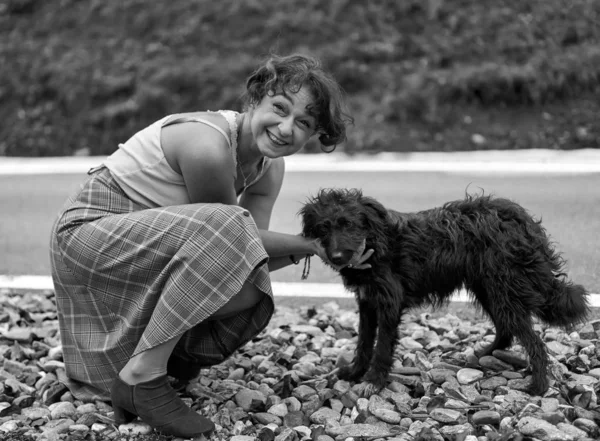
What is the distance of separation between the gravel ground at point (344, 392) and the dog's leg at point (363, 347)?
0.26 ft

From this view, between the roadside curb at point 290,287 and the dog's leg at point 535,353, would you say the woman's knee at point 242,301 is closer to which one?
the dog's leg at point 535,353

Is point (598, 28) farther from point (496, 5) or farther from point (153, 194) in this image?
point (153, 194)

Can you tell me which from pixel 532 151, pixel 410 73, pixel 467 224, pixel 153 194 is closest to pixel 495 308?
pixel 467 224

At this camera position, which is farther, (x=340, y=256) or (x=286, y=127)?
(x=340, y=256)

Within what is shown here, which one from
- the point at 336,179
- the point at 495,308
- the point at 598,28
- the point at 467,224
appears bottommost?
the point at 336,179

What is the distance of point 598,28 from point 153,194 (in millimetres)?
8066

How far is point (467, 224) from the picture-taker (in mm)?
3383

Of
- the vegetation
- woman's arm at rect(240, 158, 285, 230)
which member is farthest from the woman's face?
the vegetation

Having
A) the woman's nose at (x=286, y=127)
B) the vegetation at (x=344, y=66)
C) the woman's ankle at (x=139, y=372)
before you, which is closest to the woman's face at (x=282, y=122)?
the woman's nose at (x=286, y=127)

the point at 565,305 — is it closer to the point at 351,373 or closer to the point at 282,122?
the point at 351,373

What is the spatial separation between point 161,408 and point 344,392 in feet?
2.95

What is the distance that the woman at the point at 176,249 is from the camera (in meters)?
2.98

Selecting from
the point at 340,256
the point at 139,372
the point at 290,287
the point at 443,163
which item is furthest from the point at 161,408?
the point at 443,163

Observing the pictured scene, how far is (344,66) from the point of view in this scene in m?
9.58
